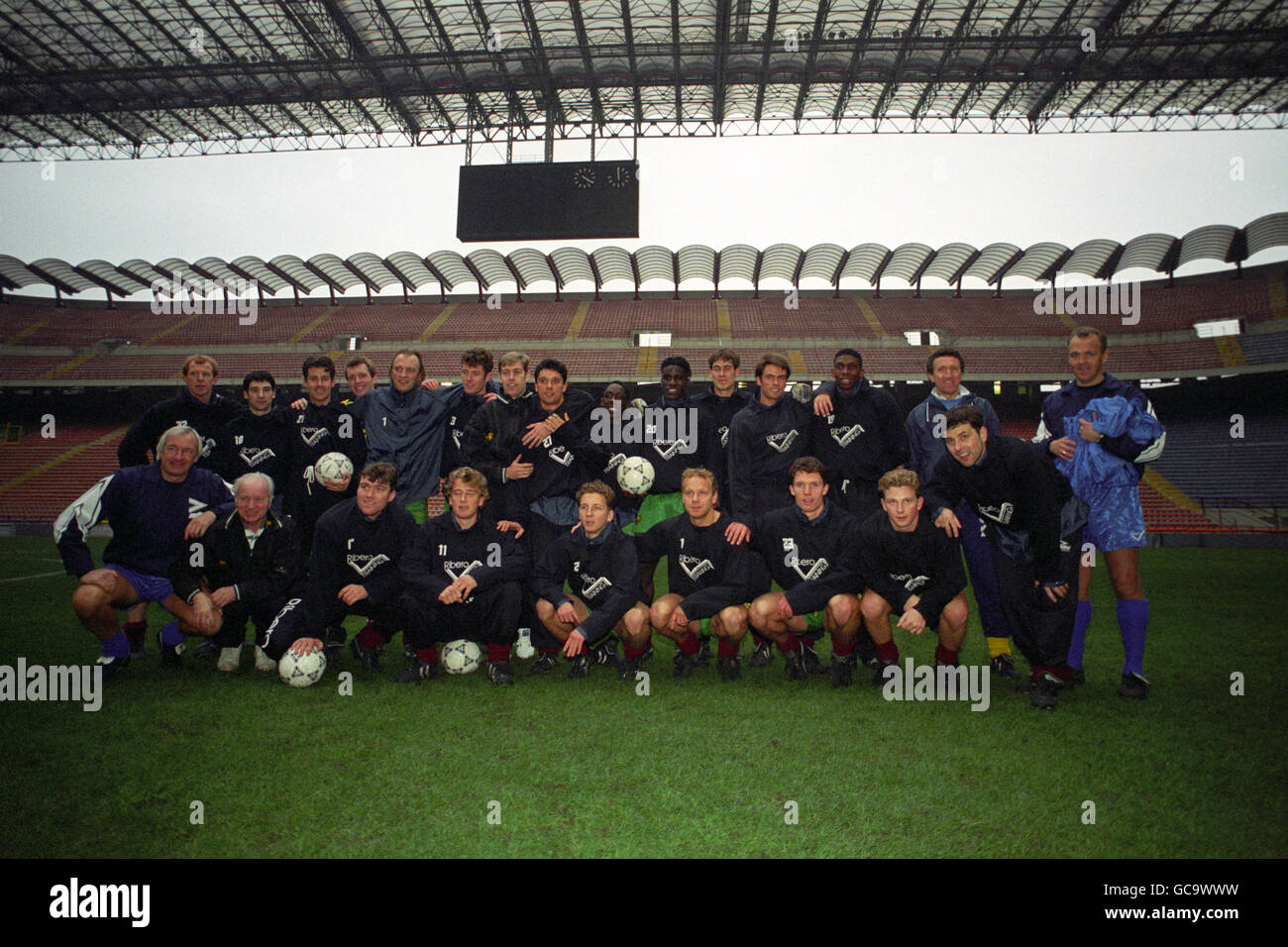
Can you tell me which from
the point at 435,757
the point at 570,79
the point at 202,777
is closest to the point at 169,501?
the point at 202,777

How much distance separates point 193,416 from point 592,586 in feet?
12.4

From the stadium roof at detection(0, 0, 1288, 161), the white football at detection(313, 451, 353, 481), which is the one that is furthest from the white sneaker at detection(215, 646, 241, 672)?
the stadium roof at detection(0, 0, 1288, 161)

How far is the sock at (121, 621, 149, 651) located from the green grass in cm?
47

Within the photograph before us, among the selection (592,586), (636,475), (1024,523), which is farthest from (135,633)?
(1024,523)

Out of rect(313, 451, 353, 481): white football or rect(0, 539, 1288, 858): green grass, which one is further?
rect(313, 451, 353, 481): white football

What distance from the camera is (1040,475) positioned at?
163 inches

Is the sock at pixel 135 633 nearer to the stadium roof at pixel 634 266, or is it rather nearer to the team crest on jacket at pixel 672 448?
the team crest on jacket at pixel 672 448

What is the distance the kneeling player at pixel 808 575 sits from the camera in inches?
177

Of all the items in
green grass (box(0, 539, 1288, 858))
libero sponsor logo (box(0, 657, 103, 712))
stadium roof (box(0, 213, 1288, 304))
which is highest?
stadium roof (box(0, 213, 1288, 304))

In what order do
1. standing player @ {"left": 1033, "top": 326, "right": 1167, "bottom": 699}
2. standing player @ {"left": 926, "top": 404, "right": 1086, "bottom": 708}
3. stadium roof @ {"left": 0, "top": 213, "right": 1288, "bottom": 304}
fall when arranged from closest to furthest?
standing player @ {"left": 926, "top": 404, "right": 1086, "bottom": 708} → standing player @ {"left": 1033, "top": 326, "right": 1167, "bottom": 699} → stadium roof @ {"left": 0, "top": 213, "right": 1288, "bottom": 304}

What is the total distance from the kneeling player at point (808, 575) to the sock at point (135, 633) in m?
4.51

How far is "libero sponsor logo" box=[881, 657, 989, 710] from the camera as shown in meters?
4.24

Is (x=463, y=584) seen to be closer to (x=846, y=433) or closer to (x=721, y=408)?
(x=721, y=408)

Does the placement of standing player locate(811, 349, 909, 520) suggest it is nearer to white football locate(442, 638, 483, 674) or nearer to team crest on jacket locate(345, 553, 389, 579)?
white football locate(442, 638, 483, 674)
